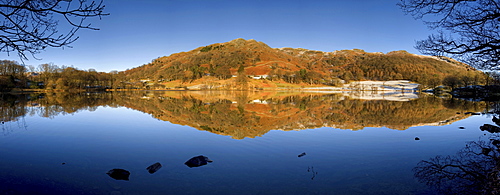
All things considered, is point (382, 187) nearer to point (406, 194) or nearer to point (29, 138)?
point (406, 194)

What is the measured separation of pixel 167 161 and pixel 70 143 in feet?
13.8

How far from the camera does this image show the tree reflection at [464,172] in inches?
179

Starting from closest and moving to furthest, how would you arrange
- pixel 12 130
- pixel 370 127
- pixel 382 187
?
pixel 382 187, pixel 12 130, pixel 370 127

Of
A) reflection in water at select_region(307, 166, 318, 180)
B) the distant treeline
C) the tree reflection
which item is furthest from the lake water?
the distant treeline

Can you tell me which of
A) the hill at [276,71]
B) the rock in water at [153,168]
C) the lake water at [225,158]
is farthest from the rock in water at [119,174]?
the hill at [276,71]

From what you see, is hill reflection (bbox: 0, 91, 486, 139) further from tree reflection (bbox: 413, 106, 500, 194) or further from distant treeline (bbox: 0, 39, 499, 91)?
distant treeline (bbox: 0, 39, 499, 91)

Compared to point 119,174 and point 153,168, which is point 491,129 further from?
point 119,174

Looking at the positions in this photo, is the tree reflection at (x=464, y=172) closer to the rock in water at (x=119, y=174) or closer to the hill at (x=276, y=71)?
the rock in water at (x=119, y=174)

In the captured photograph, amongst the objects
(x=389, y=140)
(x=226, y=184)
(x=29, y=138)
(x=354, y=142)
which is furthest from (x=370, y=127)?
(x=29, y=138)

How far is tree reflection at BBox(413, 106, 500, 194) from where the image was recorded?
454 centimetres

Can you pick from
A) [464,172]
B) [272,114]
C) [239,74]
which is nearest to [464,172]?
[464,172]

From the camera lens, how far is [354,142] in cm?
855

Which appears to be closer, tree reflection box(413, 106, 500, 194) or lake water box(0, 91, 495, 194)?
tree reflection box(413, 106, 500, 194)

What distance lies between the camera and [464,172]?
533cm
